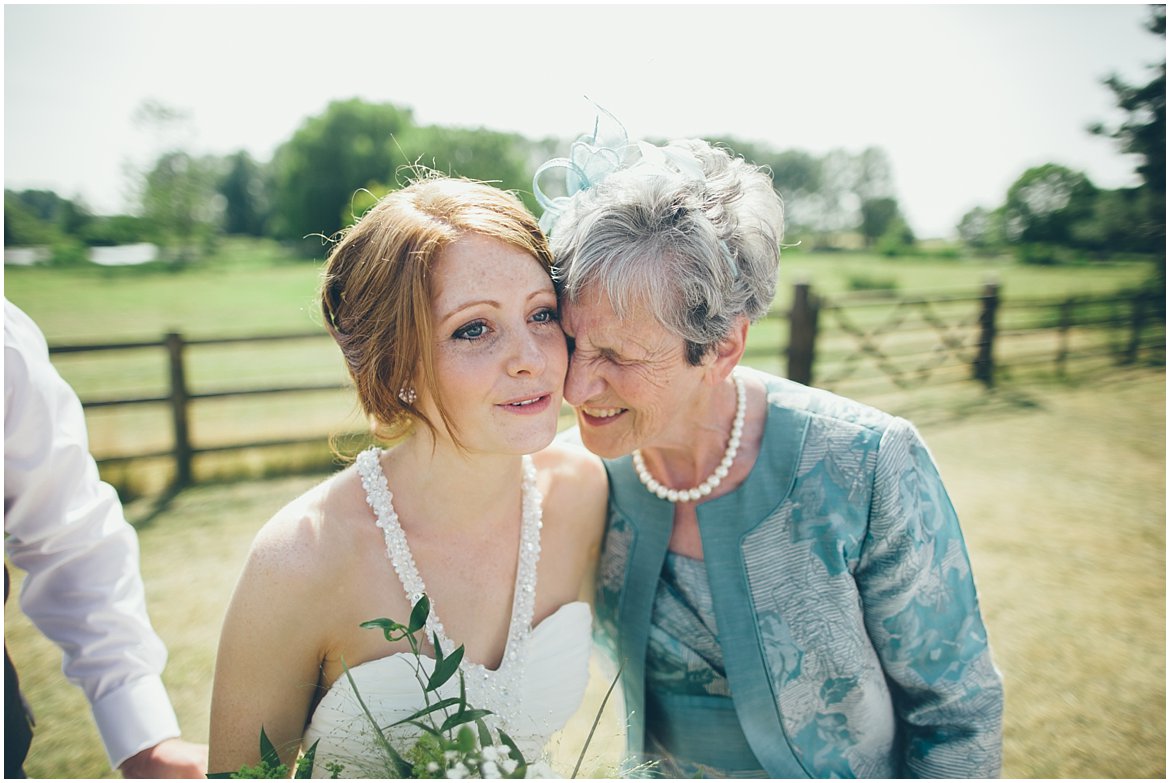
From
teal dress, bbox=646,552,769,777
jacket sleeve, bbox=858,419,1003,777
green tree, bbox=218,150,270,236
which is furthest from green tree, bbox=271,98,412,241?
jacket sleeve, bbox=858,419,1003,777

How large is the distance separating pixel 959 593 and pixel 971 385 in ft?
36.3

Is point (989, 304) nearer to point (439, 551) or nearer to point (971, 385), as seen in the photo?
point (971, 385)

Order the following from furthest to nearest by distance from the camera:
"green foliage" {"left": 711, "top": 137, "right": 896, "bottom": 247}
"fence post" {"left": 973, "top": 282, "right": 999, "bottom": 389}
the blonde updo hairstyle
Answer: "green foliage" {"left": 711, "top": 137, "right": 896, "bottom": 247}, "fence post" {"left": 973, "top": 282, "right": 999, "bottom": 389}, the blonde updo hairstyle

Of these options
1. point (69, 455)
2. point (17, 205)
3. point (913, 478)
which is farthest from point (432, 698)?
point (17, 205)

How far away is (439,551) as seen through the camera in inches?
86.3

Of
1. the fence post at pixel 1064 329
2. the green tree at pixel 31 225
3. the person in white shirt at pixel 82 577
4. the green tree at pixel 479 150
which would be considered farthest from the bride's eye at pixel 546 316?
the green tree at pixel 479 150

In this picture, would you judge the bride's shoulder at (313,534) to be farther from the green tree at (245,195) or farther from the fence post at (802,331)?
the green tree at (245,195)

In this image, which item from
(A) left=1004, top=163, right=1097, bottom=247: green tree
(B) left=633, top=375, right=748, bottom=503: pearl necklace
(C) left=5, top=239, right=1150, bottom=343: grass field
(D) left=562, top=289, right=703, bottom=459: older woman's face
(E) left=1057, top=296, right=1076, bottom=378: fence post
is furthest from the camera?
(C) left=5, top=239, right=1150, bottom=343: grass field

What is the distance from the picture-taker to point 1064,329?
40.8ft

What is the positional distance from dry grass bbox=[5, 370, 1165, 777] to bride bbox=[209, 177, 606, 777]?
400mm

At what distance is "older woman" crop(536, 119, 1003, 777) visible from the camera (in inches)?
75.2

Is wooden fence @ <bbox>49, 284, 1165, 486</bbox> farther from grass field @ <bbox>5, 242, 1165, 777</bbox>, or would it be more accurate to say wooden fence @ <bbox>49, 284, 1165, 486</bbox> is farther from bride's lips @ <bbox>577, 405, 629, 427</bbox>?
bride's lips @ <bbox>577, 405, 629, 427</bbox>

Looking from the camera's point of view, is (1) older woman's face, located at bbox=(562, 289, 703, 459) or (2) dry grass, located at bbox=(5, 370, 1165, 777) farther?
(2) dry grass, located at bbox=(5, 370, 1165, 777)

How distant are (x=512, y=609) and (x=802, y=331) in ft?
25.6
